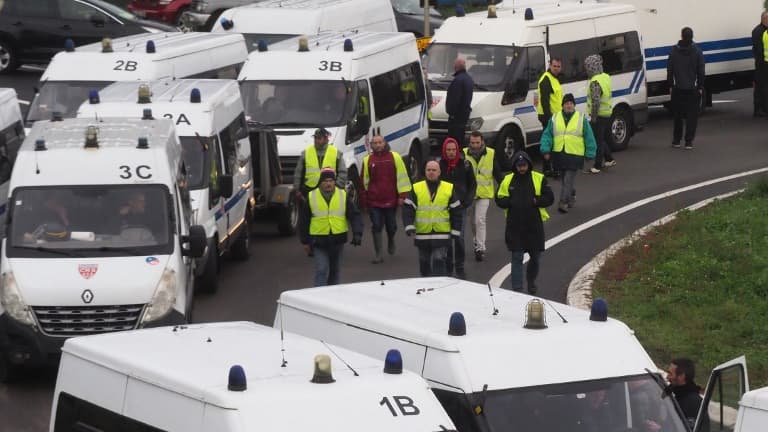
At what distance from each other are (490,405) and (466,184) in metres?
9.00

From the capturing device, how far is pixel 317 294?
35.8 feet

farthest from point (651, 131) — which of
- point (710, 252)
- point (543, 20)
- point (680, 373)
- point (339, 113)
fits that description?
point (680, 373)

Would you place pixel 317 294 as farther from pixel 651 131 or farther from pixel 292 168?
pixel 651 131

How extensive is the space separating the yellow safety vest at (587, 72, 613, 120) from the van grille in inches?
471

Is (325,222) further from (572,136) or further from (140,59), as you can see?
(140,59)

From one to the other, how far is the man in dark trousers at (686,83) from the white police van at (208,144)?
387 inches

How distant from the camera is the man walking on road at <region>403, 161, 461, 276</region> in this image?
1681 centimetres

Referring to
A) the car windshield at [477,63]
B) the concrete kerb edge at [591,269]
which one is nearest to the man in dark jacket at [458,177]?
the concrete kerb edge at [591,269]

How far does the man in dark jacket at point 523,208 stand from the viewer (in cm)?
1681

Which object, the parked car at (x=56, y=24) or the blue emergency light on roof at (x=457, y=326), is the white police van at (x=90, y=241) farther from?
the parked car at (x=56, y=24)

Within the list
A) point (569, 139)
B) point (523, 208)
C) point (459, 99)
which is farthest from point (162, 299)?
point (459, 99)

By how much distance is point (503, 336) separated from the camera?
30.7ft

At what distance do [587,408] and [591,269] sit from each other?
30.4 feet

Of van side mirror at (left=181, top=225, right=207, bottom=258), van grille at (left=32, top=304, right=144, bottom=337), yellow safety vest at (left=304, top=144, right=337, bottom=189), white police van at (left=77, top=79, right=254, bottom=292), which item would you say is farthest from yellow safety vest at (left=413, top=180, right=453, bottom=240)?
van grille at (left=32, top=304, right=144, bottom=337)
